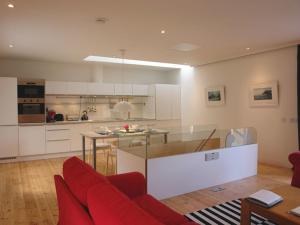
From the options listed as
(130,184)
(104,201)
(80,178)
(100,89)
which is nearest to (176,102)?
(100,89)

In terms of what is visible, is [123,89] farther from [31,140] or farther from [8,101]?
[8,101]

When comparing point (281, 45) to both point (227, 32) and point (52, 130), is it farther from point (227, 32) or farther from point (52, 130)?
point (52, 130)

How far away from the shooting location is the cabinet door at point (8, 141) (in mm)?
5559

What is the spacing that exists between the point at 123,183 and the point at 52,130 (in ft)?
14.0

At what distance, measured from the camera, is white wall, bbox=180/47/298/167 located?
484cm

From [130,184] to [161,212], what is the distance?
0.50 metres

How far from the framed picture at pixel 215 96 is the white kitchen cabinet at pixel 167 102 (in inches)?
48.8

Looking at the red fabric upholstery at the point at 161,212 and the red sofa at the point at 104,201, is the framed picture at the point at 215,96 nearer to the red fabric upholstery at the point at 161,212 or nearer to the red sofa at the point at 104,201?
the red sofa at the point at 104,201

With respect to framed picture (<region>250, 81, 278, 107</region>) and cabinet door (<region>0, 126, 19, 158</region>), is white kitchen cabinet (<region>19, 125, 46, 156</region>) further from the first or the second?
framed picture (<region>250, 81, 278, 107</region>)

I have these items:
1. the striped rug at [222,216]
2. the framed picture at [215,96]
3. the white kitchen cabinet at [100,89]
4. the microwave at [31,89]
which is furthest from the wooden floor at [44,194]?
the white kitchen cabinet at [100,89]

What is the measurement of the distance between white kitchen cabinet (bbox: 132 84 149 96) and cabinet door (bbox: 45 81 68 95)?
2001 millimetres

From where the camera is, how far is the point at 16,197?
11.6ft

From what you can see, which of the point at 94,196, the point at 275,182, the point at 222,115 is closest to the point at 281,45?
the point at 222,115

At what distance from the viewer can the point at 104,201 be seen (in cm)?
126
